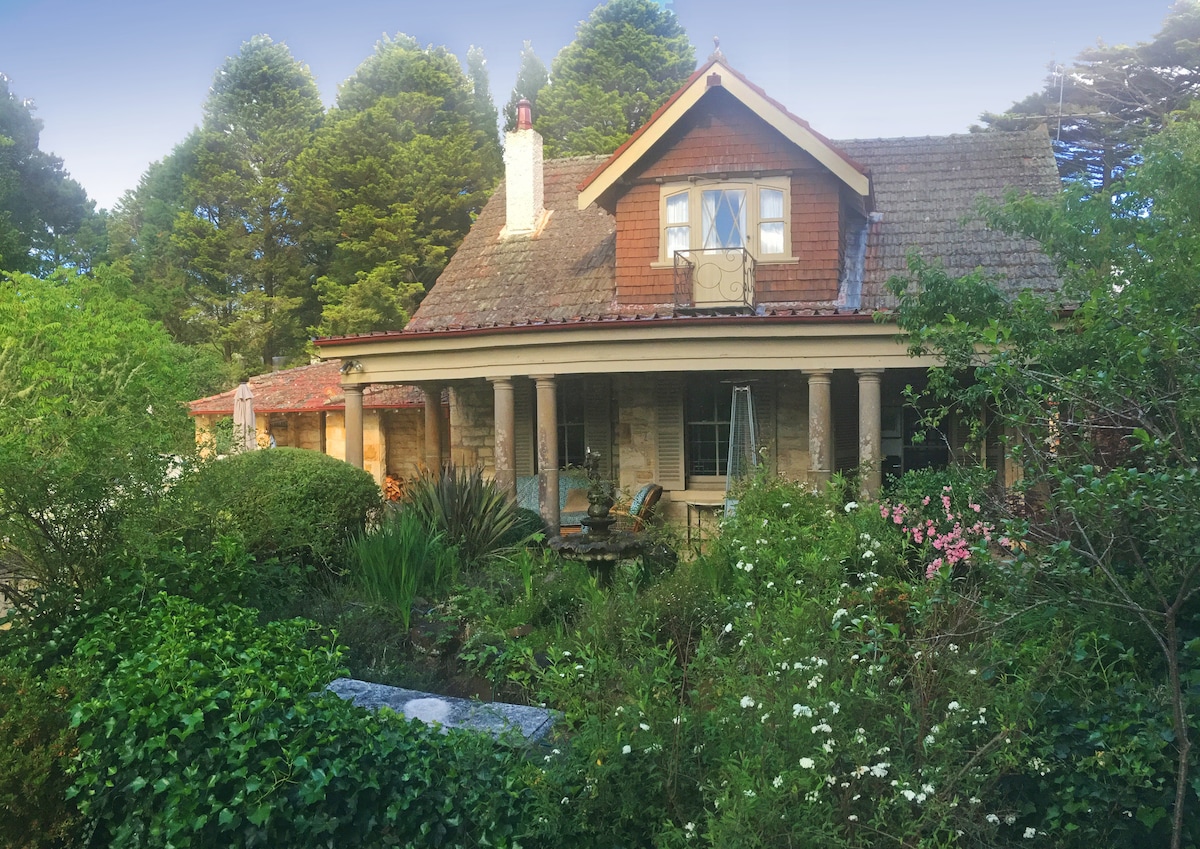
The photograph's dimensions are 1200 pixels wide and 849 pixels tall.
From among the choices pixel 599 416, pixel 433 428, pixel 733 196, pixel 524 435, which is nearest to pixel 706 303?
pixel 733 196

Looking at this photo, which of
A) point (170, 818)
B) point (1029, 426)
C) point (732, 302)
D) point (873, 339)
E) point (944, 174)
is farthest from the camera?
point (944, 174)

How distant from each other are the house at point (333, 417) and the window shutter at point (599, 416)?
6062mm

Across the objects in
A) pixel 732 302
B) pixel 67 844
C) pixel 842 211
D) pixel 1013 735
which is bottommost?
pixel 67 844

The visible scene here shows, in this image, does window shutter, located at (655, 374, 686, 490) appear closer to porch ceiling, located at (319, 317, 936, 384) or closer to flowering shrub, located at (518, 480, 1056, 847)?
porch ceiling, located at (319, 317, 936, 384)

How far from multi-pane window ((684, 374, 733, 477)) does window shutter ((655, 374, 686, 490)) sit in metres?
0.20

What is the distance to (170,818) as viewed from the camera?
401 cm

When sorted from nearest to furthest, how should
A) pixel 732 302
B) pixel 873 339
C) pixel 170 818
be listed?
pixel 170 818 → pixel 873 339 → pixel 732 302

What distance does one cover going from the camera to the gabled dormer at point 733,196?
1352 centimetres

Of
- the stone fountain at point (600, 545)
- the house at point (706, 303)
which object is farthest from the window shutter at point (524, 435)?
the stone fountain at point (600, 545)

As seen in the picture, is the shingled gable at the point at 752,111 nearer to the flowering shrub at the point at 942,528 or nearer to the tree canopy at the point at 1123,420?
the flowering shrub at the point at 942,528

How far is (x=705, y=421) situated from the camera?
15.5 metres

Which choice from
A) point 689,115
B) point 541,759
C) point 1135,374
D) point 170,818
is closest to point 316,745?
point 170,818

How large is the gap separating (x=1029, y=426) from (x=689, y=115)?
1053 cm

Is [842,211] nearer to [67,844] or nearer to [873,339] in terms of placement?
[873,339]
